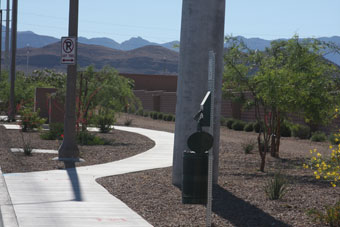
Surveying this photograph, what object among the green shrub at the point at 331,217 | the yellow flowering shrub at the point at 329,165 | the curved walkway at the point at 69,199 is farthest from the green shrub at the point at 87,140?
the green shrub at the point at 331,217

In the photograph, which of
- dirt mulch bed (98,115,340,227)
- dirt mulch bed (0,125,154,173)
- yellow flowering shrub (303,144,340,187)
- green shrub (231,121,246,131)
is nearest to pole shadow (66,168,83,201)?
dirt mulch bed (98,115,340,227)

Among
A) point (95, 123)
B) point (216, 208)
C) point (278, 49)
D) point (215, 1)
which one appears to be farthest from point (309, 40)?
point (95, 123)

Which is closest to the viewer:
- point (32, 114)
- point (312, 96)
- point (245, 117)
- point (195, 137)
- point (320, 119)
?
point (195, 137)

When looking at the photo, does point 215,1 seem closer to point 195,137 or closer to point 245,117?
point 195,137

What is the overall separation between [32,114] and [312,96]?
14557mm

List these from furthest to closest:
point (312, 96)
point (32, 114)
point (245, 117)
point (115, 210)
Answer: point (245, 117) < point (32, 114) < point (312, 96) < point (115, 210)

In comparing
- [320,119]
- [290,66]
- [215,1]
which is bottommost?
[320,119]

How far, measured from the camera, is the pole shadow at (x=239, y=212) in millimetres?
8742

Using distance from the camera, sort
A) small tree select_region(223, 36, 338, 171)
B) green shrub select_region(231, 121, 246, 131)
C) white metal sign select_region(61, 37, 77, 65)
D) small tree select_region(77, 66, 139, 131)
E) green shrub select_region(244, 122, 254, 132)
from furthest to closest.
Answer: green shrub select_region(231, 121, 246, 131) < green shrub select_region(244, 122, 254, 132) < small tree select_region(77, 66, 139, 131) < white metal sign select_region(61, 37, 77, 65) < small tree select_region(223, 36, 338, 171)

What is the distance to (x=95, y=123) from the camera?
2689 cm

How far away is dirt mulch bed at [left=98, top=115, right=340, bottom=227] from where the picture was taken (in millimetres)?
8984

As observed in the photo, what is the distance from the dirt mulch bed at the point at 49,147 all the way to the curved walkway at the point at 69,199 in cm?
101

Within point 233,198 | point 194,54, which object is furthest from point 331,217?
point 194,54

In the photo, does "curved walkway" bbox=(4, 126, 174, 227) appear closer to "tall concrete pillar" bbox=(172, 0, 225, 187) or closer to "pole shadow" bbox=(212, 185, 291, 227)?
"pole shadow" bbox=(212, 185, 291, 227)
